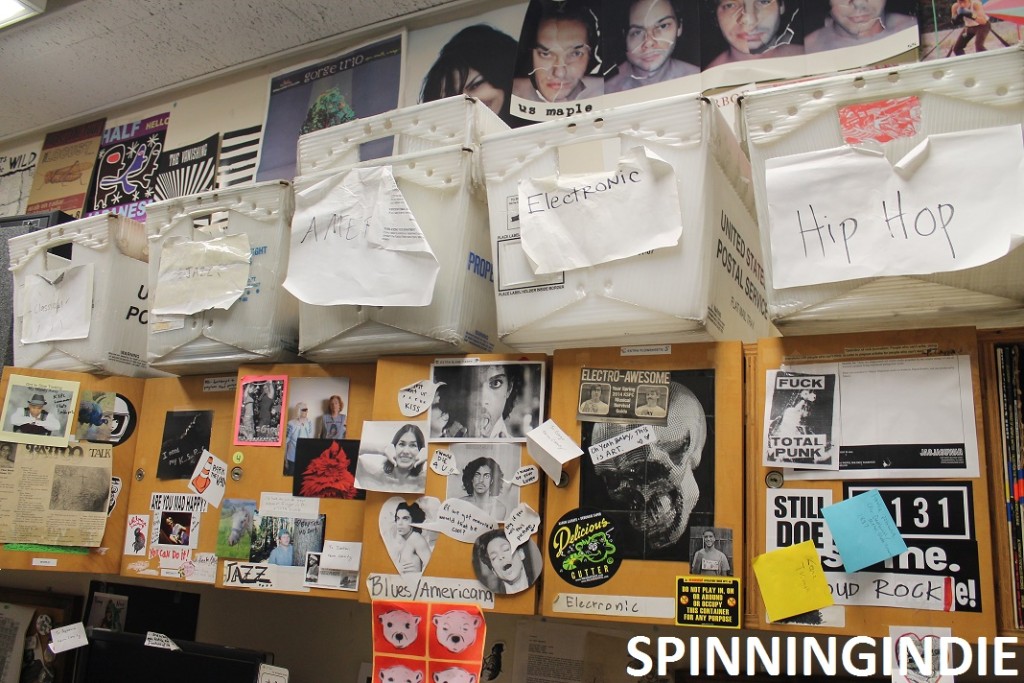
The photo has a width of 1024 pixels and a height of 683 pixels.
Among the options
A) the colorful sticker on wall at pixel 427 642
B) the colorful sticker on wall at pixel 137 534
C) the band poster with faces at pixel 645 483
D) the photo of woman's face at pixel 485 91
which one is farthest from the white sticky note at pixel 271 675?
the photo of woman's face at pixel 485 91

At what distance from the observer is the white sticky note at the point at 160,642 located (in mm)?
1560

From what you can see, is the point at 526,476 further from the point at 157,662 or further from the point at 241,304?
the point at 157,662

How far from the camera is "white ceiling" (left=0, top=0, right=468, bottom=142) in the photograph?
2.12 metres

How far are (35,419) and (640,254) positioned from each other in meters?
1.17

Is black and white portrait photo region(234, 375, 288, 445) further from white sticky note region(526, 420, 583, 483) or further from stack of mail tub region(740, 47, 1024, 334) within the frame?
stack of mail tub region(740, 47, 1024, 334)

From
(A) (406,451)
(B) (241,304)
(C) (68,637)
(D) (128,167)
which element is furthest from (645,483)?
(D) (128,167)

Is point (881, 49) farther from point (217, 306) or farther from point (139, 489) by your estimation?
point (139, 489)

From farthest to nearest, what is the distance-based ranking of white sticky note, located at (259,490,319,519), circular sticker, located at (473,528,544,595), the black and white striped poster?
1. the black and white striped poster
2. white sticky note, located at (259,490,319,519)
3. circular sticker, located at (473,528,544,595)

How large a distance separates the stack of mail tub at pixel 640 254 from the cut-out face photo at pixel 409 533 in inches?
10.9

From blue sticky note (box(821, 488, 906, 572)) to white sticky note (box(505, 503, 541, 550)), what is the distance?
38 centimetres

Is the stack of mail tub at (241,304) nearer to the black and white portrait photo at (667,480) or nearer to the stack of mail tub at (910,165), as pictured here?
the black and white portrait photo at (667,480)

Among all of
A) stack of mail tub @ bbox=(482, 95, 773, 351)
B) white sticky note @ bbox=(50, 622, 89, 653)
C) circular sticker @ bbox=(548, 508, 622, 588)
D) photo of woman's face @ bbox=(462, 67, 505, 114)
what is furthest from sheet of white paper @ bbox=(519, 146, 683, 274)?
white sticky note @ bbox=(50, 622, 89, 653)

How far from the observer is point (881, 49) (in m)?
1.47

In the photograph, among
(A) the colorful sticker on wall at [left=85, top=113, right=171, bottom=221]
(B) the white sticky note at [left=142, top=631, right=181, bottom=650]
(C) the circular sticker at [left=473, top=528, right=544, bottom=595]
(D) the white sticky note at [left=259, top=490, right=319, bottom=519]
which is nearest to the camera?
(C) the circular sticker at [left=473, top=528, right=544, bottom=595]
